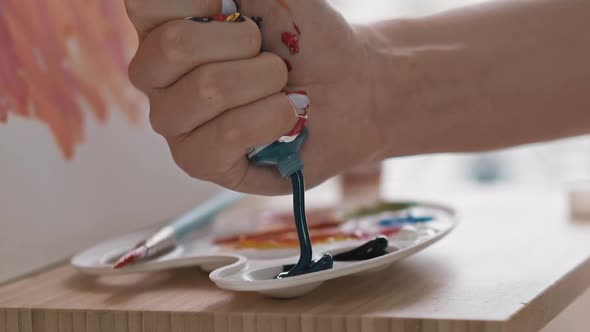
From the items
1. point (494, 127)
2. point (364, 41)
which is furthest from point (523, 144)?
point (364, 41)

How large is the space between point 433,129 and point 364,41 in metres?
0.09

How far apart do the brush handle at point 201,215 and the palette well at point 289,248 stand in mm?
13

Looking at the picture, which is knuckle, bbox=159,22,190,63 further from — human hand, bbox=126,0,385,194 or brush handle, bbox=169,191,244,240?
brush handle, bbox=169,191,244,240

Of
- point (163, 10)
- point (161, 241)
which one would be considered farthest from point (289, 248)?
point (163, 10)

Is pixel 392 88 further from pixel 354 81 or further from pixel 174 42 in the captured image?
pixel 174 42

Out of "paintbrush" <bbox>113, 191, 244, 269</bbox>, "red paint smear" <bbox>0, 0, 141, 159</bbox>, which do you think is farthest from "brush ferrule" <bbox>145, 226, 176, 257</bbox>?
"red paint smear" <bbox>0, 0, 141, 159</bbox>

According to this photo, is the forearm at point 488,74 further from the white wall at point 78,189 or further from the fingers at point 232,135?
the white wall at point 78,189

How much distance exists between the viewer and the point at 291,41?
1.66 ft

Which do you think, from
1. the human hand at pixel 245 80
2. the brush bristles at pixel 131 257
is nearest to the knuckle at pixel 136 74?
the human hand at pixel 245 80

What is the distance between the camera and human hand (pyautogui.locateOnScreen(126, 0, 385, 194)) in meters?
0.46

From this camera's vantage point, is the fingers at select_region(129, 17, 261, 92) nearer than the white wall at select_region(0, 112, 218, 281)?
Yes

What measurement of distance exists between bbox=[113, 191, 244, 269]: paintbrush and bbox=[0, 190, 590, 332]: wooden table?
2 centimetres

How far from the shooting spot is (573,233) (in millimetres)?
710

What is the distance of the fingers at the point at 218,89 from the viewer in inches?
18.0
